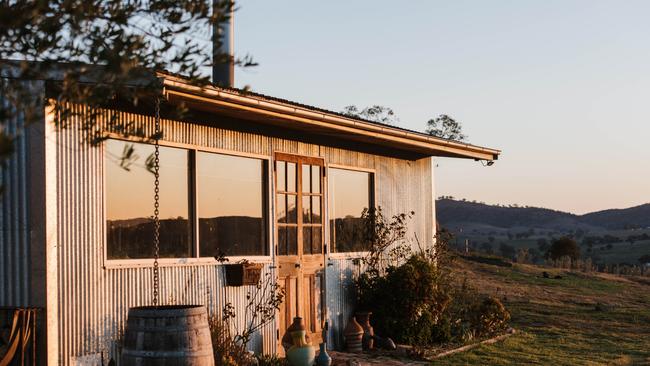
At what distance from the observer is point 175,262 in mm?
9188

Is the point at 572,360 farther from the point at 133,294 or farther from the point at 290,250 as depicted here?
the point at 133,294

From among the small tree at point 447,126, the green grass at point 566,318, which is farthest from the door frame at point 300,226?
the small tree at point 447,126

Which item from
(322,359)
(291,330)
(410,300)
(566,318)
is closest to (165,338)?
(322,359)

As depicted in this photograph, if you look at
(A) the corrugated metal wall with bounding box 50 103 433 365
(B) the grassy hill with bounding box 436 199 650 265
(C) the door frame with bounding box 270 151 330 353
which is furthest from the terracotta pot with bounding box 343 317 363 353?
(B) the grassy hill with bounding box 436 199 650 265

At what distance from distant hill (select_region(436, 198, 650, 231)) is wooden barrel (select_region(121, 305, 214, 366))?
75.0 metres

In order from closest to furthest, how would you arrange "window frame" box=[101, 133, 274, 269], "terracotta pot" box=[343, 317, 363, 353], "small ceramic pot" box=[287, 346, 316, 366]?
1. "window frame" box=[101, 133, 274, 269]
2. "small ceramic pot" box=[287, 346, 316, 366]
3. "terracotta pot" box=[343, 317, 363, 353]

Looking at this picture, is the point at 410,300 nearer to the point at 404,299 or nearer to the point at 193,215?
the point at 404,299

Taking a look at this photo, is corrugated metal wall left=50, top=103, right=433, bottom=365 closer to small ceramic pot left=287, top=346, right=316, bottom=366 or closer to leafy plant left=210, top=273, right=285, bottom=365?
leafy plant left=210, top=273, right=285, bottom=365

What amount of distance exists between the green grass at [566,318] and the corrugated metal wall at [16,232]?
220 inches

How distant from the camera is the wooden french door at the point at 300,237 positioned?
11.0 m

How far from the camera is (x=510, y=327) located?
51.1 ft

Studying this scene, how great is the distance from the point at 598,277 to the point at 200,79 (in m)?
23.2

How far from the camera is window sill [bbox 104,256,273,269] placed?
8.40m

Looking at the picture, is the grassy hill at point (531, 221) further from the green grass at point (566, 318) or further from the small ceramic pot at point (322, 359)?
the small ceramic pot at point (322, 359)
